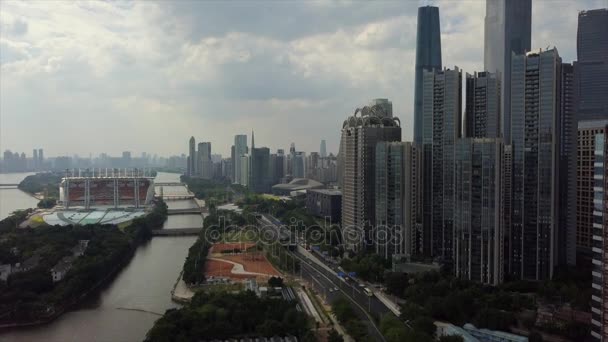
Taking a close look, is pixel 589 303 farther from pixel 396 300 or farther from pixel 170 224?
pixel 170 224

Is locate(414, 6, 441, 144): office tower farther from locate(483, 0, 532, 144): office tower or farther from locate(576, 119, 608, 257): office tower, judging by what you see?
locate(576, 119, 608, 257): office tower

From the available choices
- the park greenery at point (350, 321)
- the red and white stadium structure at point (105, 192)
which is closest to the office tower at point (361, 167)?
the park greenery at point (350, 321)

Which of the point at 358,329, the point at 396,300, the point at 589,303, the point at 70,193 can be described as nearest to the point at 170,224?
the point at 70,193

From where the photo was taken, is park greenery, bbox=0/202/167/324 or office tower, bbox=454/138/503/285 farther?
office tower, bbox=454/138/503/285

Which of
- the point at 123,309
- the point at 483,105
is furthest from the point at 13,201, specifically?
the point at 483,105

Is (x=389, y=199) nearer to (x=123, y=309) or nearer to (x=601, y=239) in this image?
(x=123, y=309)

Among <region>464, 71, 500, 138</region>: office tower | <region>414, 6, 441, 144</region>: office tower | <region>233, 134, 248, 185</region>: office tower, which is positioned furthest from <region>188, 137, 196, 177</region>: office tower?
<region>464, 71, 500, 138</region>: office tower
